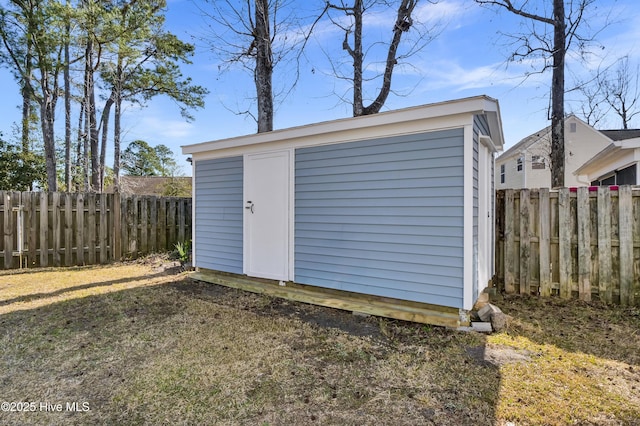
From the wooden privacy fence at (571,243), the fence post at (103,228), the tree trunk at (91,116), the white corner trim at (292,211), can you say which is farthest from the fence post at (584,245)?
the tree trunk at (91,116)

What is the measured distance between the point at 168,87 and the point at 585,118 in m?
19.3

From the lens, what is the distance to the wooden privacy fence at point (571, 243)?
3.93 meters

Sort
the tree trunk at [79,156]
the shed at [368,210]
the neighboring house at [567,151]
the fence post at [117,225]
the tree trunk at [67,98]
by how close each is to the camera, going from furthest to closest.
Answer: the neighboring house at [567,151], the tree trunk at [79,156], the tree trunk at [67,98], the fence post at [117,225], the shed at [368,210]

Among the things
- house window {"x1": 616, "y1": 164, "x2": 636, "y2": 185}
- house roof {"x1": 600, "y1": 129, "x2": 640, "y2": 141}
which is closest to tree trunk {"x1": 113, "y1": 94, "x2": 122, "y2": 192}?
house window {"x1": 616, "y1": 164, "x2": 636, "y2": 185}

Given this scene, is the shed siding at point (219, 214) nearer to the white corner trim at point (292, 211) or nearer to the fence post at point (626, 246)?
the white corner trim at point (292, 211)

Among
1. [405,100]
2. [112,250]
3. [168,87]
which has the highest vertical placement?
[168,87]

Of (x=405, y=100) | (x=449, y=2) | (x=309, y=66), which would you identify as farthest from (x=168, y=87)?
(x=449, y=2)

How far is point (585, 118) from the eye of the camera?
16531 millimetres

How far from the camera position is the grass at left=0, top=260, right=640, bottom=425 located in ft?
6.77

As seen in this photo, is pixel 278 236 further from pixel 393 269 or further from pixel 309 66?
pixel 309 66

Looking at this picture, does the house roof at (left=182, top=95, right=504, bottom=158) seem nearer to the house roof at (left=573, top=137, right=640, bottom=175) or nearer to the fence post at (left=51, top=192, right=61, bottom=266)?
the house roof at (left=573, top=137, right=640, bottom=175)

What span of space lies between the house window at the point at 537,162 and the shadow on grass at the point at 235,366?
52.5 feet

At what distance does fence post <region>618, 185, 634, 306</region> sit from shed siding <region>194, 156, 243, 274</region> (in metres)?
4.92

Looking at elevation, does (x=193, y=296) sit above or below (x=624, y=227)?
below
